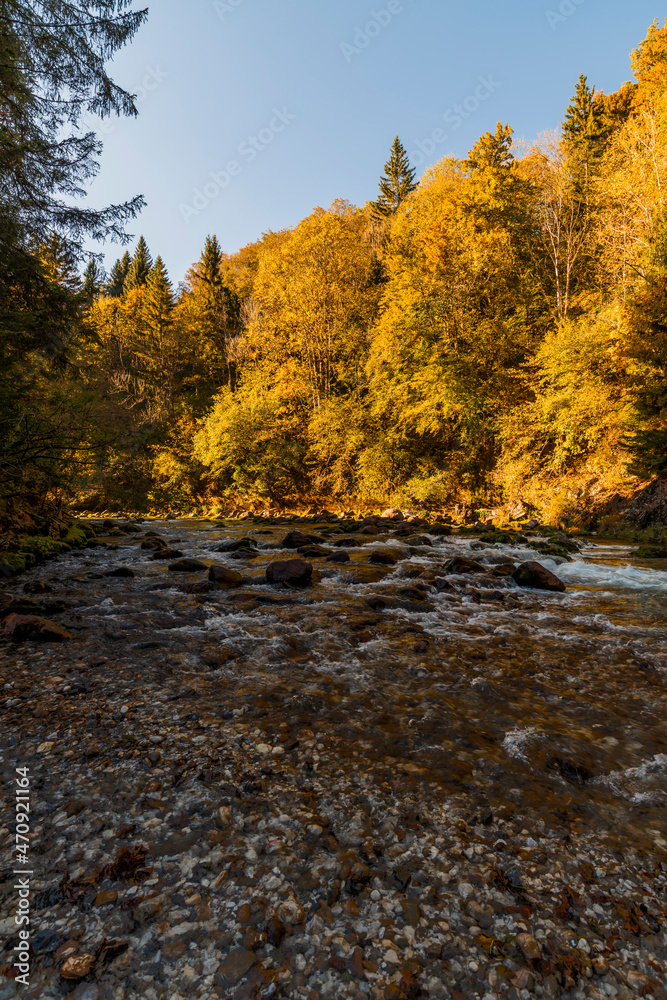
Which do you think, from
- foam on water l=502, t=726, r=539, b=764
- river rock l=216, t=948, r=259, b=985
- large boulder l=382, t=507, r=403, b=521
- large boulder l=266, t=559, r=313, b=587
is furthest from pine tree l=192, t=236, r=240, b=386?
river rock l=216, t=948, r=259, b=985

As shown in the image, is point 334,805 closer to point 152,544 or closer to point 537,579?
point 537,579

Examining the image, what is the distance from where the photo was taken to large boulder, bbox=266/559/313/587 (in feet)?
29.0

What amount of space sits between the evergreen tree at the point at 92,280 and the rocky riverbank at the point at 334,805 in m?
7.21

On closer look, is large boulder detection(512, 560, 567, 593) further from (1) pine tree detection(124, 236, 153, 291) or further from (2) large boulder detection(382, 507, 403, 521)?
(1) pine tree detection(124, 236, 153, 291)

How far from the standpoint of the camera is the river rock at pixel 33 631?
5238 mm

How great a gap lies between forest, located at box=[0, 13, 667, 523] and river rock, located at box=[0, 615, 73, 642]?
6.51 ft

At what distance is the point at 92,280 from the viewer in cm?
995

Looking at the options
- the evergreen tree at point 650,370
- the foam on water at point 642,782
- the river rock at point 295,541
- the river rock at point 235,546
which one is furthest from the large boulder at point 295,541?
the foam on water at point 642,782

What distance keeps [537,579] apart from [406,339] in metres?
17.2

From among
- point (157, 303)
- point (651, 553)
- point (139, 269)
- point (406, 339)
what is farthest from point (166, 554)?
point (139, 269)

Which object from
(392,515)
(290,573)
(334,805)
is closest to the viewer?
(334,805)

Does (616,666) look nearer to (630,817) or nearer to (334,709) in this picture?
(630,817)

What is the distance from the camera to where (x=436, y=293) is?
22484mm

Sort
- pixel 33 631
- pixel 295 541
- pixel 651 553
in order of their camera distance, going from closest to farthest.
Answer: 1. pixel 33 631
2. pixel 651 553
3. pixel 295 541
